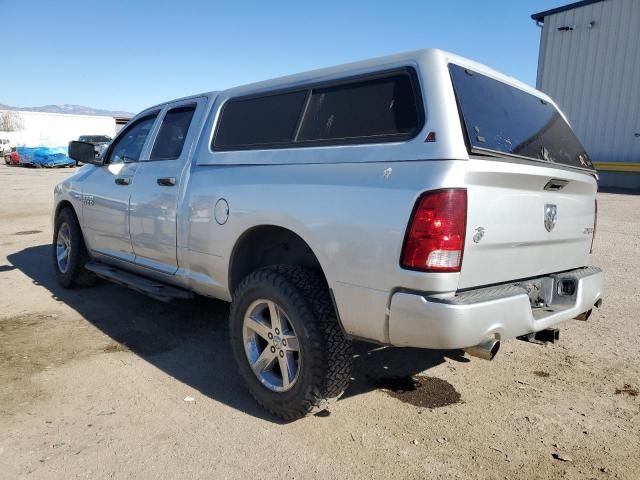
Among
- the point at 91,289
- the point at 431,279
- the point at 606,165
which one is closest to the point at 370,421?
the point at 431,279

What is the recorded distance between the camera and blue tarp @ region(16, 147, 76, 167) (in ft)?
99.7

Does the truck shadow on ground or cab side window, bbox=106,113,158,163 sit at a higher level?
cab side window, bbox=106,113,158,163

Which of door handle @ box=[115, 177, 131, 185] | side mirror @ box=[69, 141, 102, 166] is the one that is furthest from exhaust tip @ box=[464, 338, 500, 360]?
side mirror @ box=[69, 141, 102, 166]

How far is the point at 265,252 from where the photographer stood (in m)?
3.51

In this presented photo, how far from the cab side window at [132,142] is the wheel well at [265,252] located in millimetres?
1802

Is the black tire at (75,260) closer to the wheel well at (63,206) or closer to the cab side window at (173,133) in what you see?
the wheel well at (63,206)

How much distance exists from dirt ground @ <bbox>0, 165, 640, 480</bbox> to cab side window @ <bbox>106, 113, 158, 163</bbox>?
148 centimetres

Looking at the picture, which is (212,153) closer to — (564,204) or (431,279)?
(431,279)

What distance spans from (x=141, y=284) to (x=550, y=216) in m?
3.09

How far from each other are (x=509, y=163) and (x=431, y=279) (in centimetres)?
79

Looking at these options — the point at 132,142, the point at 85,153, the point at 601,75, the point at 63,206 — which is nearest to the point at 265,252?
the point at 132,142

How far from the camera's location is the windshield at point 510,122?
2.63 metres

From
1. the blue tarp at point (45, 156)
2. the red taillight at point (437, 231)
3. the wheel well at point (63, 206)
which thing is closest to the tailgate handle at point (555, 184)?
the red taillight at point (437, 231)

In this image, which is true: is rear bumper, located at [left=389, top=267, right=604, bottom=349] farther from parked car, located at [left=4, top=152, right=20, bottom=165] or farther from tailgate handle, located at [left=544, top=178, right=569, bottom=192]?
parked car, located at [left=4, top=152, right=20, bottom=165]
